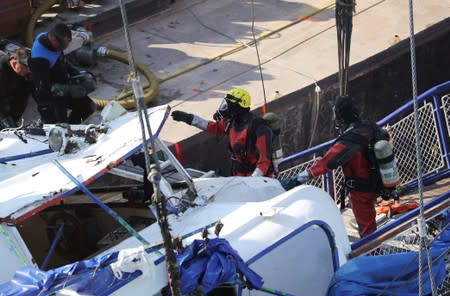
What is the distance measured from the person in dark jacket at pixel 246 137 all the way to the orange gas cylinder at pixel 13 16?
4.78 m

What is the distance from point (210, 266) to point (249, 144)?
8.92ft

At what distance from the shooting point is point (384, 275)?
20.3ft

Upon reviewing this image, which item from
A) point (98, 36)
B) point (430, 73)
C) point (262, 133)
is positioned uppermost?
point (262, 133)

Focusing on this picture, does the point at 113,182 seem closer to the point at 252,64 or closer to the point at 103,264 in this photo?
the point at 103,264

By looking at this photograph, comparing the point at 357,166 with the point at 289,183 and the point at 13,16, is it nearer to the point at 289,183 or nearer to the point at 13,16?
the point at 289,183

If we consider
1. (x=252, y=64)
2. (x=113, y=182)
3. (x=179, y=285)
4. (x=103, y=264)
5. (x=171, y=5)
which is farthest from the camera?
(x=171, y=5)

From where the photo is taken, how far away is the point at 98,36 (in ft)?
42.0

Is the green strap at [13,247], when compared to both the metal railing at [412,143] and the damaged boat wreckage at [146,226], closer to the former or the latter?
the damaged boat wreckage at [146,226]

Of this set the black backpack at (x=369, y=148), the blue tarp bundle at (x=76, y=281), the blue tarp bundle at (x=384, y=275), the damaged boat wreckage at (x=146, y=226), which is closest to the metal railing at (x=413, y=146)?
the black backpack at (x=369, y=148)

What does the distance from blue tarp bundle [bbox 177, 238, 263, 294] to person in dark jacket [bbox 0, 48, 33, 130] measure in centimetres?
446

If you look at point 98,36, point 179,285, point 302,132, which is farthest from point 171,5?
point 179,285

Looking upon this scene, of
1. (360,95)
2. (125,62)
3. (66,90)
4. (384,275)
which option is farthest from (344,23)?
(125,62)

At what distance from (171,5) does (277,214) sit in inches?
324

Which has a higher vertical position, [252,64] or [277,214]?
[277,214]
